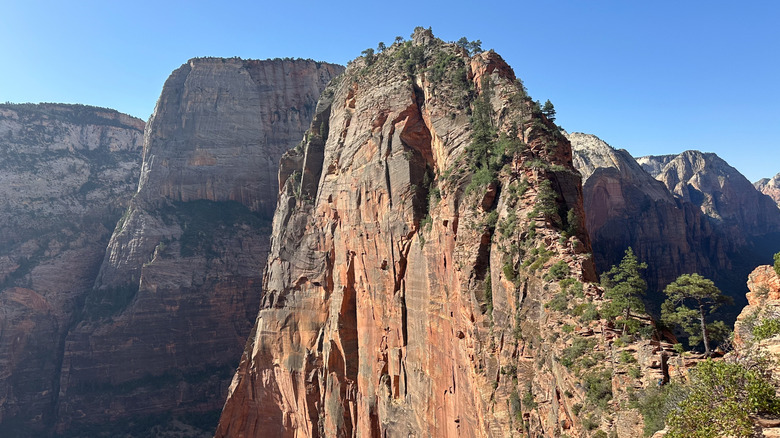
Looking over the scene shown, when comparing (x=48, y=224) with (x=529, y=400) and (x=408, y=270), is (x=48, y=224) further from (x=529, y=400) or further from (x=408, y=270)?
(x=529, y=400)

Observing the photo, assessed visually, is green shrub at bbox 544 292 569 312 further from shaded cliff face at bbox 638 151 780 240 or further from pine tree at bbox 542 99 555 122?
shaded cliff face at bbox 638 151 780 240

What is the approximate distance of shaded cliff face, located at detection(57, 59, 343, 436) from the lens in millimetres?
84312

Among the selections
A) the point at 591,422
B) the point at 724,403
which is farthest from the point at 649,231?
the point at 724,403

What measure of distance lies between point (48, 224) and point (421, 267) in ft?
330

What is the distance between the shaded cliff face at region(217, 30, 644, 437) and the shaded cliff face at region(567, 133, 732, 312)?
5968 cm

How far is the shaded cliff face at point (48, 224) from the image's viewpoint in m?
88.1

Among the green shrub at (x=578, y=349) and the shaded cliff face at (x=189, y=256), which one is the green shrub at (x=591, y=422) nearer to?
the green shrub at (x=578, y=349)

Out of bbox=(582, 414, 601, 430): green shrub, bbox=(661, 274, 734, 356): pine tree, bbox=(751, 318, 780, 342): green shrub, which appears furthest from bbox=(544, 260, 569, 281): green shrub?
bbox=(751, 318, 780, 342): green shrub

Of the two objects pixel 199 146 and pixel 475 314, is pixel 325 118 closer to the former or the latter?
pixel 475 314

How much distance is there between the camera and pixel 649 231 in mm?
97875

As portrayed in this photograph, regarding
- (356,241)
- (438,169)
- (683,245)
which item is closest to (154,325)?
(356,241)

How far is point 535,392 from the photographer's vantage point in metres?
23.9

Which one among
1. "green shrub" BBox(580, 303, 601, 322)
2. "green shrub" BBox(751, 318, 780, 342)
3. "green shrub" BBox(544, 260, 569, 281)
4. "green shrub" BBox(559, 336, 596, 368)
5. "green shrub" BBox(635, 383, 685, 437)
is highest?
"green shrub" BBox(544, 260, 569, 281)

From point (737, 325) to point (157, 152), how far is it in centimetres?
10404
